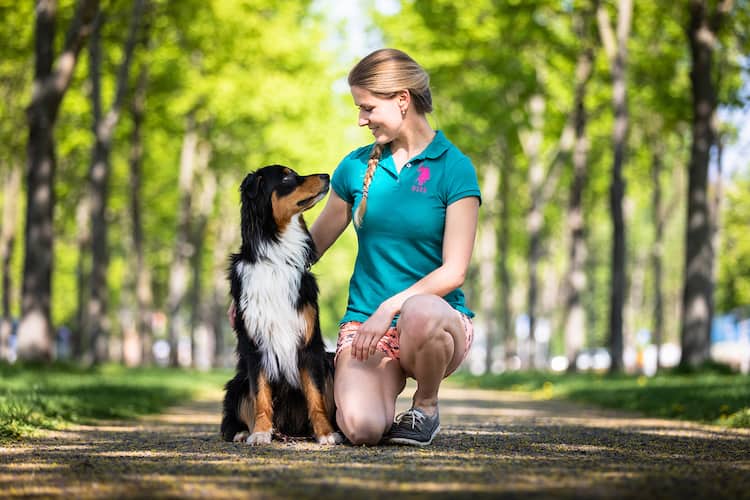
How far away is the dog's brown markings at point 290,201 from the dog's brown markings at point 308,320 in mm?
530

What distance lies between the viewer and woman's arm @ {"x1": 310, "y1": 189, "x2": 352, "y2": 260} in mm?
7430

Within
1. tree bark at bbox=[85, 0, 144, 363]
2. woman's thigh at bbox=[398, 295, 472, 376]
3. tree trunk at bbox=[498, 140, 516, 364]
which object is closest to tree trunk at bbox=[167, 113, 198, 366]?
tree bark at bbox=[85, 0, 144, 363]

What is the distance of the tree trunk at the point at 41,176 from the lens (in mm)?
17672

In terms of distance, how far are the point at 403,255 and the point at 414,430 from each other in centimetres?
→ 109

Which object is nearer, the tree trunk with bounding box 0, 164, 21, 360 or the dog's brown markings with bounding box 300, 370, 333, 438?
the dog's brown markings with bounding box 300, 370, 333, 438

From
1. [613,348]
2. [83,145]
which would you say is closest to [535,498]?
[613,348]

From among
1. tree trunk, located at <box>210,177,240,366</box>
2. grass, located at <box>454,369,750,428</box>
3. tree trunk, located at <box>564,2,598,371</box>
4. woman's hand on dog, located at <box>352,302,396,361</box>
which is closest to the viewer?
woman's hand on dog, located at <box>352,302,396,361</box>

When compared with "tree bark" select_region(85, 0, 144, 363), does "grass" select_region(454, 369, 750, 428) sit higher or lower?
lower

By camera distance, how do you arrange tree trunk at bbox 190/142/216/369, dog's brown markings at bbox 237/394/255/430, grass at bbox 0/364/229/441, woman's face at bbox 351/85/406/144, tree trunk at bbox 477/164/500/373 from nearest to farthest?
1. woman's face at bbox 351/85/406/144
2. dog's brown markings at bbox 237/394/255/430
3. grass at bbox 0/364/229/441
4. tree trunk at bbox 190/142/216/369
5. tree trunk at bbox 477/164/500/373

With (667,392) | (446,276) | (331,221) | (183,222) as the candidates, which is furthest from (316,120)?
(446,276)

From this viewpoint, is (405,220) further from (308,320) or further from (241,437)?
(241,437)

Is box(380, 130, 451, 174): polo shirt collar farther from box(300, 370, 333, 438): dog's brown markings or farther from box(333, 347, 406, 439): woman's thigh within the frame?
box(300, 370, 333, 438): dog's brown markings

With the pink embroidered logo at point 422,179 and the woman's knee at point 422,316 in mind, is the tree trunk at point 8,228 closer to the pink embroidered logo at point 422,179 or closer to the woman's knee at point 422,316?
the pink embroidered logo at point 422,179

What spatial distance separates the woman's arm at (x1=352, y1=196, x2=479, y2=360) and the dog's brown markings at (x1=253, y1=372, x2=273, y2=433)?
844 millimetres
